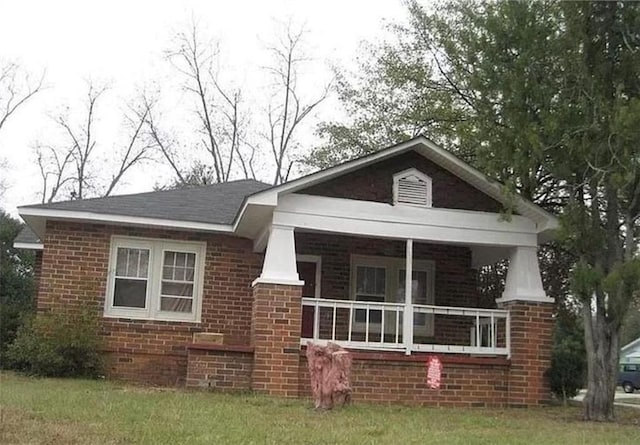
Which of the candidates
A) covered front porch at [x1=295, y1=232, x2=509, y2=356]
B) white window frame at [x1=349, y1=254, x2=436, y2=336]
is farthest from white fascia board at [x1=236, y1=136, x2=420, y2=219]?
white window frame at [x1=349, y1=254, x2=436, y2=336]

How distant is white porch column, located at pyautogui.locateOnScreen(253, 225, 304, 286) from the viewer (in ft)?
40.6

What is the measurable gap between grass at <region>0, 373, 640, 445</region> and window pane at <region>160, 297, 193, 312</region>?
113 inches

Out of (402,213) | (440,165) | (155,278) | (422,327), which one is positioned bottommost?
(422,327)

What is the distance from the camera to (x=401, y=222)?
12.9m

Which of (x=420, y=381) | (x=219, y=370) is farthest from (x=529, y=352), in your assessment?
(x=219, y=370)

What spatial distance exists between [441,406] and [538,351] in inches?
76.4

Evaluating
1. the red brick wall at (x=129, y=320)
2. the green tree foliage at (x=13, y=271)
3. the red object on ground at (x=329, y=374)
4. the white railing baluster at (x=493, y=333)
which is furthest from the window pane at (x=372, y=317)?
the green tree foliage at (x=13, y=271)

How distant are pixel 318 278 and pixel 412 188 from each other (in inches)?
120

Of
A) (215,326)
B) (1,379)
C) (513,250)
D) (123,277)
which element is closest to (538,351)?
(513,250)

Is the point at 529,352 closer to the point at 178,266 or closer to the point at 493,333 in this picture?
the point at 493,333

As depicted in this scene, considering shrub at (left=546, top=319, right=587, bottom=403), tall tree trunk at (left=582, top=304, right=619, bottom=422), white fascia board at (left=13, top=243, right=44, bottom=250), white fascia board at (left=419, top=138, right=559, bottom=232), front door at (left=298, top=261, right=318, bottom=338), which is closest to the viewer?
tall tree trunk at (left=582, top=304, right=619, bottom=422)

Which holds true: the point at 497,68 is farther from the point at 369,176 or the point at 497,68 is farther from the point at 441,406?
the point at 441,406

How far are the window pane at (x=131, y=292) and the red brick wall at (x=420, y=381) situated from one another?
12.3 feet

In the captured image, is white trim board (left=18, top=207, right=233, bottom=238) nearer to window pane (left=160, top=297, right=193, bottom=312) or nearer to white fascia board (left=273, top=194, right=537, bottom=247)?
window pane (left=160, top=297, right=193, bottom=312)
